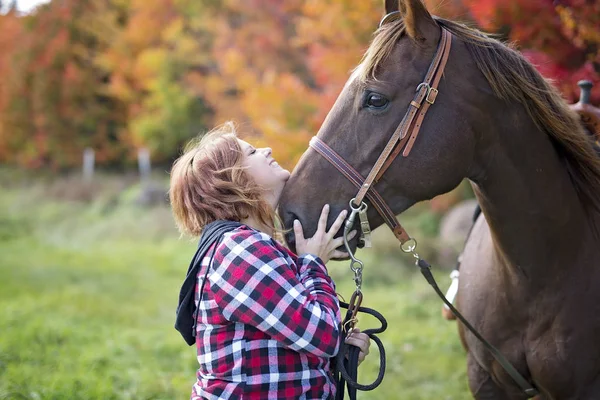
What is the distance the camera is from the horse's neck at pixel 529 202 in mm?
2068

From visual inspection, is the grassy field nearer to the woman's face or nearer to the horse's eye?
the woman's face

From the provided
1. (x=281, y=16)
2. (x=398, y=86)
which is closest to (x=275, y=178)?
(x=398, y=86)

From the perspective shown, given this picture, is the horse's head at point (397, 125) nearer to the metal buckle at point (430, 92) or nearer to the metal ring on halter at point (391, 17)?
the metal buckle at point (430, 92)

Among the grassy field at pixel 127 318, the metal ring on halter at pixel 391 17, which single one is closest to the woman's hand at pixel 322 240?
the metal ring on halter at pixel 391 17

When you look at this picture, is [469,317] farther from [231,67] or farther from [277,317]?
[231,67]

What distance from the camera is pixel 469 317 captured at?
2.62m

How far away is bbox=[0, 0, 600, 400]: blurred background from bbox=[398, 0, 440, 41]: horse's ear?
0.43m

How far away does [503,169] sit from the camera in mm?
2072

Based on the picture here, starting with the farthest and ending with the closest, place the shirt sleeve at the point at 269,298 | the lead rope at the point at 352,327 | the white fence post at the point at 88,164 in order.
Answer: the white fence post at the point at 88,164 → the lead rope at the point at 352,327 → the shirt sleeve at the point at 269,298

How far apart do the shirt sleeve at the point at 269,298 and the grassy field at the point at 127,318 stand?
2858mm

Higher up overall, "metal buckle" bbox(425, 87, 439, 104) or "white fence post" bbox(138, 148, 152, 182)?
"white fence post" bbox(138, 148, 152, 182)

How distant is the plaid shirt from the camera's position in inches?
66.9

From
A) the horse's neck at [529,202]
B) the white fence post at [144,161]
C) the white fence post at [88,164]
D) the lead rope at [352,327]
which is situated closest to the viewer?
the lead rope at [352,327]

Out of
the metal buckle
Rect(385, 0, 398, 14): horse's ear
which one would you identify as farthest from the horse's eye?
Rect(385, 0, 398, 14): horse's ear
